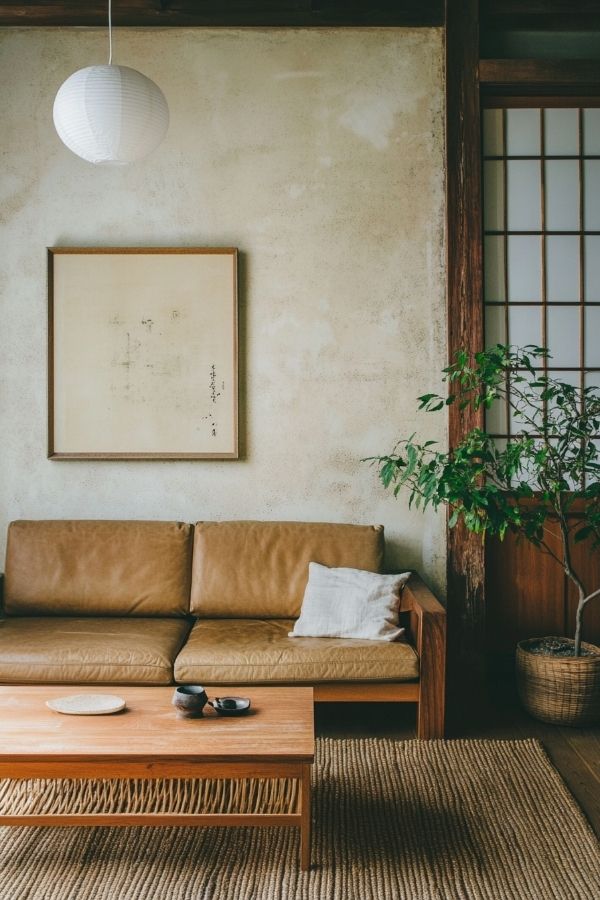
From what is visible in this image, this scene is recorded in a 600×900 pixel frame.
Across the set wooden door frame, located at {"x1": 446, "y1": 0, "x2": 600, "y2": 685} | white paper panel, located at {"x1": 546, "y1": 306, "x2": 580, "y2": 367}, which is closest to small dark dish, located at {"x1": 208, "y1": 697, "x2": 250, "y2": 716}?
wooden door frame, located at {"x1": 446, "y1": 0, "x2": 600, "y2": 685}

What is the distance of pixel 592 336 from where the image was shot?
12.1ft

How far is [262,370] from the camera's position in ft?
12.1

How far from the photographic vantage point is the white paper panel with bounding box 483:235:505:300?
3715 mm

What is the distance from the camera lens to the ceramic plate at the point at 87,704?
7.36 feet

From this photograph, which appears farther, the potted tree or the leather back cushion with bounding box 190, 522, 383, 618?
the leather back cushion with bounding box 190, 522, 383, 618

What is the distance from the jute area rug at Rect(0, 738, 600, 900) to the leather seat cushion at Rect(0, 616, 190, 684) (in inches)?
25.3

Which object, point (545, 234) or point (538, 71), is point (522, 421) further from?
point (538, 71)

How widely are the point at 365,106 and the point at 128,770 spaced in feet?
10.2

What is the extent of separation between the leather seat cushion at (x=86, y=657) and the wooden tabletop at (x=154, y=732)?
1.37 feet

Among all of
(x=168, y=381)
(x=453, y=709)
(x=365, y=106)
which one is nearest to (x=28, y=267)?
(x=168, y=381)

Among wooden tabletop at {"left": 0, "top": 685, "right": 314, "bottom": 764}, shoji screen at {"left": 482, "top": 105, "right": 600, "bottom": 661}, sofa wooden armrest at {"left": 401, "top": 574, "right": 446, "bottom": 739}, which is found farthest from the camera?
shoji screen at {"left": 482, "top": 105, "right": 600, "bottom": 661}

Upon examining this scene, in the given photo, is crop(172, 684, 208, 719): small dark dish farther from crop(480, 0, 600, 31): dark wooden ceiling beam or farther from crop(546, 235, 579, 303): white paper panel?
crop(480, 0, 600, 31): dark wooden ceiling beam

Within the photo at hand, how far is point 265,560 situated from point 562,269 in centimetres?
201

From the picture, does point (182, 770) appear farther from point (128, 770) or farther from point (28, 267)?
point (28, 267)
